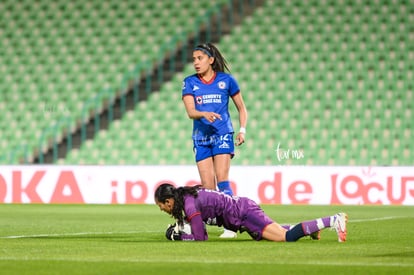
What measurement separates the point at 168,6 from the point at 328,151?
6.00 meters

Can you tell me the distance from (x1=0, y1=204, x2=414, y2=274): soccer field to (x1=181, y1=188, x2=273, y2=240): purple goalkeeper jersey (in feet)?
0.56

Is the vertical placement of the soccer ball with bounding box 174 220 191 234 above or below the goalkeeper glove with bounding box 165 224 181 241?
above

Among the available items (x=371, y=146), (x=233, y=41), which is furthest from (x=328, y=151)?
(x=233, y=41)

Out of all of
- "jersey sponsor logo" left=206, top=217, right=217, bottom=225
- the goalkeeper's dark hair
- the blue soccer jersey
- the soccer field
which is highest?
the blue soccer jersey

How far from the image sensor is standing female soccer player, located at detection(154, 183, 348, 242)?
8.84 meters

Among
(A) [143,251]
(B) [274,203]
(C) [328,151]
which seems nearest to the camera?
(A) [143,251]

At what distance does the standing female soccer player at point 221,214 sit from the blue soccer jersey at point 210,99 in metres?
1.30

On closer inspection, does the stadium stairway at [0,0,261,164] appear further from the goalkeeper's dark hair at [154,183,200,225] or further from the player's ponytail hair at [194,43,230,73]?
the goalkeeper's dark hair at [154,183,200,225]

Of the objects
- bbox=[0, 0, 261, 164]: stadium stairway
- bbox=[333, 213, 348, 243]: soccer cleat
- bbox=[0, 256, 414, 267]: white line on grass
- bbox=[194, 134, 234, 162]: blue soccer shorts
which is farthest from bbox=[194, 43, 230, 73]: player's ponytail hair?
bbox=[0, 0, 261, 164]: stadium stairway

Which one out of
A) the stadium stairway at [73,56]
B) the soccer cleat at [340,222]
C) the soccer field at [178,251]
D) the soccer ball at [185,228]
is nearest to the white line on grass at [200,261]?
the soccer field at [178,251]

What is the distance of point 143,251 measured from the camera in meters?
8.13

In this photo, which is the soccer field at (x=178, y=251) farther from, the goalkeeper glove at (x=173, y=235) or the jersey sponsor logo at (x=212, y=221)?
the jersey sponsor logo at (x=212, y=221)

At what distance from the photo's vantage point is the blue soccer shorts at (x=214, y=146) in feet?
33.6

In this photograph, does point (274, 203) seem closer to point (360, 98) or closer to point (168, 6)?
point (360, 98)
